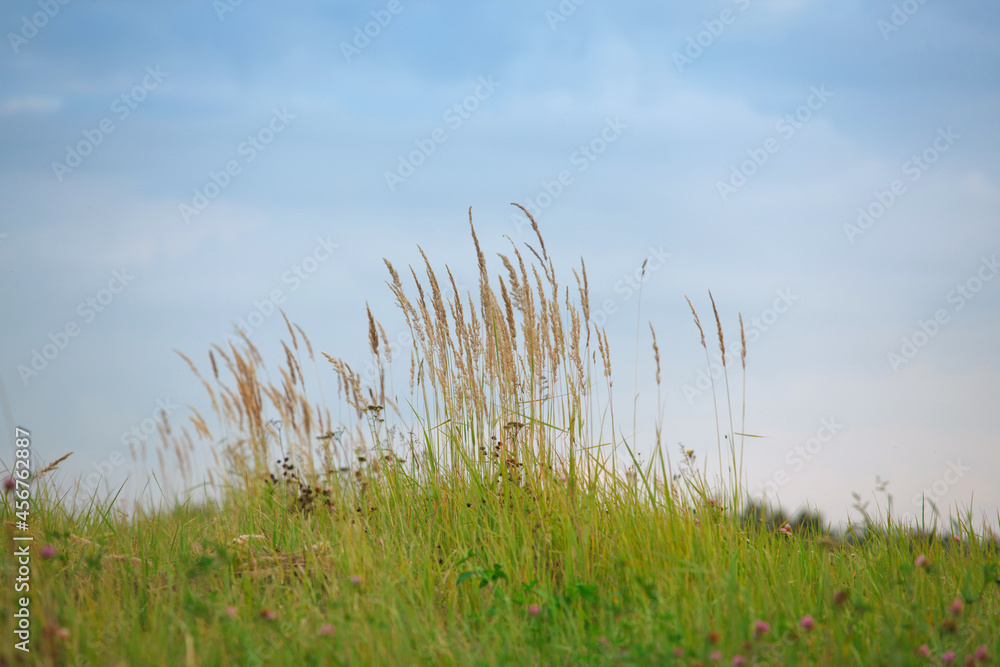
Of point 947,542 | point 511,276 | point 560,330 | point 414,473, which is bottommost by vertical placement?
point 947,542

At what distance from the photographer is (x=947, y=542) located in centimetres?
497

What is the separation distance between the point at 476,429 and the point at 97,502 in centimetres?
274

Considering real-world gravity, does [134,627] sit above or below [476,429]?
below

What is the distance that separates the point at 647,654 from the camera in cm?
267

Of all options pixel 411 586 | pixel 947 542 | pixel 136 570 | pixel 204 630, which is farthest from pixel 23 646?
pixel 947 542

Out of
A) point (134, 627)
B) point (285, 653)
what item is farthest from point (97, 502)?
point (285, 653)

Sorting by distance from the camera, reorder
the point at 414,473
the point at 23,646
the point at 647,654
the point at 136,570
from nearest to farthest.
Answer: the point at 647,654 < the point at 23,646 < the point at 136,570 < the point at 414,473

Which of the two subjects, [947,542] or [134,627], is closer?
[134,627]

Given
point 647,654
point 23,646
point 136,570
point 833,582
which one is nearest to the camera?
point 647,654

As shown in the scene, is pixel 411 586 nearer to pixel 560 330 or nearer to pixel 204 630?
pixel 204 630

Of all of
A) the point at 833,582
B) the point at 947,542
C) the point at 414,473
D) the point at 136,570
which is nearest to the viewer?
the point at 136,570

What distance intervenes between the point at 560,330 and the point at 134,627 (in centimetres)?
245

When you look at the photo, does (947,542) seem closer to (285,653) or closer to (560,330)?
(560,330)

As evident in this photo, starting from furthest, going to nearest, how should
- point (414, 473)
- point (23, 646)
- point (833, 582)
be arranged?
point (414, 473), point (833, 582), point (23, 646)
